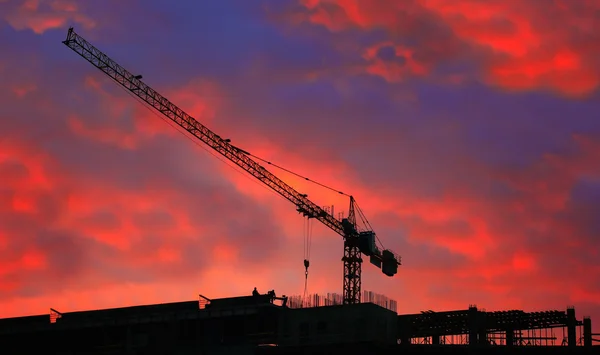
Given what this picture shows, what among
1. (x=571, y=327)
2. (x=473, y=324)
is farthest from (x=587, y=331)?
(x=473, y=324)

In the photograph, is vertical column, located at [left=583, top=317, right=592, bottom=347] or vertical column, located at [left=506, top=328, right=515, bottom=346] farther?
vertical column, located at [left=506, top=328, right=515, bottom=346]

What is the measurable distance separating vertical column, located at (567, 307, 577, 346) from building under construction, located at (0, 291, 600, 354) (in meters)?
0.11

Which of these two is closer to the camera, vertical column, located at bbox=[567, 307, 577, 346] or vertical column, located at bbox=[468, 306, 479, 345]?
vertical column, located at bbox=[468, 306, 479, 345]

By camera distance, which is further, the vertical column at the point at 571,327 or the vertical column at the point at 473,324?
the vertical column at the point at 571,327

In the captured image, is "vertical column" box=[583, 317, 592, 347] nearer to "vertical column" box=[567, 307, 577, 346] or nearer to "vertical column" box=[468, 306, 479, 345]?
"vertical column" box=[567, 307, 577, 346]

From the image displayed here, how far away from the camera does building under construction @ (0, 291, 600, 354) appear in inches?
4434

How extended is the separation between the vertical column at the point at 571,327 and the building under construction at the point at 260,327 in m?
0.11

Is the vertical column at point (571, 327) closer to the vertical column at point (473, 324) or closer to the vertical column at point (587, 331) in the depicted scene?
the vertical column at point (587, 331)

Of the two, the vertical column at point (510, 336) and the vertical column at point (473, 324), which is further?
the vertical column at point (510, 336)

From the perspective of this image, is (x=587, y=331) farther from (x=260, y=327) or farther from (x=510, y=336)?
(x=260, y=327)

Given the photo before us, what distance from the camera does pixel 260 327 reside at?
11819 cm

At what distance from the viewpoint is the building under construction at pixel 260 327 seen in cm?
11262

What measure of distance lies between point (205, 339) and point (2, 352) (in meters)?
26.7

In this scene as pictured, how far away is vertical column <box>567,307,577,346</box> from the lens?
11194 cm
